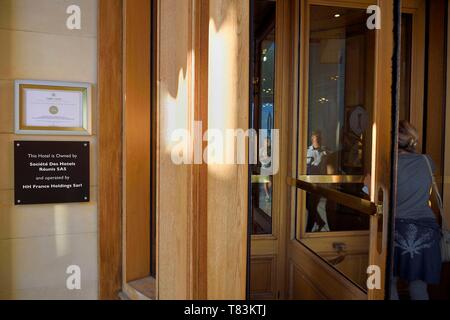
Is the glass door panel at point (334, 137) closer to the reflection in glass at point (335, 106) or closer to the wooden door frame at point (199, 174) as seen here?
the reflection in glass at point (335, 106)

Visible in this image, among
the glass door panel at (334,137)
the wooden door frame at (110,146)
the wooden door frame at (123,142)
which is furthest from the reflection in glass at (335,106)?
the wooden door frame at (110,146)

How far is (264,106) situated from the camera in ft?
8.66

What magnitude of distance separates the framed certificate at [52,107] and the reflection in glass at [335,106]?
1.49 metres

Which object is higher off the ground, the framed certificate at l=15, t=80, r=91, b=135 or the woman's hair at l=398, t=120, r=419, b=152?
the framed certificate at l=15, t=80, r=91, b=135

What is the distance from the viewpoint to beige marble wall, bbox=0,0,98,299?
143 cm

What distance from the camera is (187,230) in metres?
0.98

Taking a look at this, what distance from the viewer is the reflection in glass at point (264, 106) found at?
259 cm

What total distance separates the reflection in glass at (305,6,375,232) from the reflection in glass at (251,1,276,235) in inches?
12.0

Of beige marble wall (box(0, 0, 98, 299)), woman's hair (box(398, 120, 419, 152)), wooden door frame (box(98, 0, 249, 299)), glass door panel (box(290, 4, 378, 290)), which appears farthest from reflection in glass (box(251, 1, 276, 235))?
wooden door frame (box(98, 0, 249, 299))

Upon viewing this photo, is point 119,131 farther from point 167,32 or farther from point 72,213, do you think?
point 167,32

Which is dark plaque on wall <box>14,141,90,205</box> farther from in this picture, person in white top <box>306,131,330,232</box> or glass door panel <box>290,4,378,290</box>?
person in white top <box>306,131,330,232</box>

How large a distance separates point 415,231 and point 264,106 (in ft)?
4.36

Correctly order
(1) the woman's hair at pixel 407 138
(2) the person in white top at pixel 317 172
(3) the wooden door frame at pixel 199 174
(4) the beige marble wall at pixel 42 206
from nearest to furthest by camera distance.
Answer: (3) the wooden door frame at pixel 199 174
(4) the beige marble wall at pixel 42 206
(1) the woman's hair at pixel 407 138
(2) the person in white top at pixel 317 172

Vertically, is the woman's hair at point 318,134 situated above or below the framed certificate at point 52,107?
below
